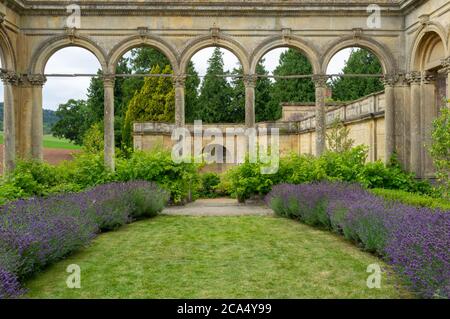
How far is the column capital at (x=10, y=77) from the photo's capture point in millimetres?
14539

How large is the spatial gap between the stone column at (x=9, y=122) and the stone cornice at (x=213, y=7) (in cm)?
215

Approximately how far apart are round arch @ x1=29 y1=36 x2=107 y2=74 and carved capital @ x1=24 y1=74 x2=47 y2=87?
133 millimetres

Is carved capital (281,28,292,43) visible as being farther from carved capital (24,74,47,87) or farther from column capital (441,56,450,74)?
carved capital (24,74,47,87)

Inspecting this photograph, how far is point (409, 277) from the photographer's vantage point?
4742 millimetres

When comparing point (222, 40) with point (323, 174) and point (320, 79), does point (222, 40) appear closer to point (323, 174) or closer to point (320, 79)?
point (320, 79)

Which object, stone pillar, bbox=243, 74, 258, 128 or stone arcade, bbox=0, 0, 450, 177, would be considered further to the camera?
stone pillar, bbox=243, 74, 258, 128

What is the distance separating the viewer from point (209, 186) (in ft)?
66.4

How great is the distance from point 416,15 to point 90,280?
12.8 metres

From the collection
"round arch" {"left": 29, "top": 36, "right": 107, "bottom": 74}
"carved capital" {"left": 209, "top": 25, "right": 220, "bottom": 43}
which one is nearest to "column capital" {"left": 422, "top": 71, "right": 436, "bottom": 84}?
"carved capital" {"left": 209, "top": 25, "right": 220, "bottom": 43}

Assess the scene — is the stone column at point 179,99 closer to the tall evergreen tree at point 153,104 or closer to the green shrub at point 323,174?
the green shrub at point 323,174

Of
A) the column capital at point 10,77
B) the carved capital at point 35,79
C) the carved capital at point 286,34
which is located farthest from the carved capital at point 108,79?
the carved capital at point 286,34

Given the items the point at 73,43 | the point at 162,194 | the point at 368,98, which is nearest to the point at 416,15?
the point at 368,98

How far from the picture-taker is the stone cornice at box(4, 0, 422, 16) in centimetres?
1500
